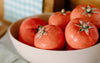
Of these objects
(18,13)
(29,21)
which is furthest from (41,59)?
(18,13)

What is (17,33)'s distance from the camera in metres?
0.61

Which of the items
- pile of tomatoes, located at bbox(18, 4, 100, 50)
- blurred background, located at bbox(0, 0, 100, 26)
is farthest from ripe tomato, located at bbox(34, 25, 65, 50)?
blurred background, located at bbox(0, 0, 100, 26)

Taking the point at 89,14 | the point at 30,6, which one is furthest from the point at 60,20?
the point at 30,6

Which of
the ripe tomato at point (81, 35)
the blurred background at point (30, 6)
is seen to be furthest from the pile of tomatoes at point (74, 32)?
the blurred background at point (30, 6)

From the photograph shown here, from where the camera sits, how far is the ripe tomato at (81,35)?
0.41m

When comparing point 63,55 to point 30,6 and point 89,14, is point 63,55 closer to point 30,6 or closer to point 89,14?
point 89,14

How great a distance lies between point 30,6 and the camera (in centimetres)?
80

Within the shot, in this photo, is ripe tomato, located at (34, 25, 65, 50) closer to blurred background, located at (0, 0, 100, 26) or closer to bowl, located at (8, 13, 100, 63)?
bowl, located at (8, 13, 100, 63)

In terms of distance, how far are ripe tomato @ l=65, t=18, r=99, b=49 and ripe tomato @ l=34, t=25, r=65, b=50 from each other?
3 centimetres

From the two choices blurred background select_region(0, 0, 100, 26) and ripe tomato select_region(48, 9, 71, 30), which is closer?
ripe tomato select_region(48, 9, 71, 30)

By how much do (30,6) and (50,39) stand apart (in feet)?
1.35

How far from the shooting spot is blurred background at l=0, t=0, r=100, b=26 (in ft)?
2.43

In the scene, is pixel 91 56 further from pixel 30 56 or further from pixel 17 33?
pixel 17 33

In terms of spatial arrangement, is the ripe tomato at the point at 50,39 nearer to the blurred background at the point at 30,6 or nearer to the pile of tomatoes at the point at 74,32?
the pile of tomatoes at the point at 74,32
